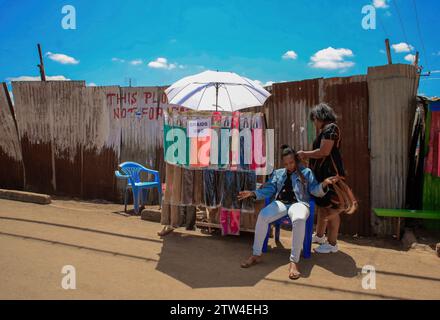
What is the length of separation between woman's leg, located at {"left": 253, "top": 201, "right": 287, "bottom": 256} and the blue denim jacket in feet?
0.74

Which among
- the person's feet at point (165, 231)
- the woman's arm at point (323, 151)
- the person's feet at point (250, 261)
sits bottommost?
the person's feet at point (250, 261)

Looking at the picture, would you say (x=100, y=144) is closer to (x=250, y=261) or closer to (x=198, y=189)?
(x=198, y=189)

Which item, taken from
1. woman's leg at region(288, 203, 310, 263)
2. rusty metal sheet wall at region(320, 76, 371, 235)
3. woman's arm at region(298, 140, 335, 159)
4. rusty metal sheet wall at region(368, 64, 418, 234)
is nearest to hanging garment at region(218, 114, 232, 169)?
woman's arm at region(298, 140, 335, 159)

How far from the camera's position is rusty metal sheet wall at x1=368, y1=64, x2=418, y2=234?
5.40 metres

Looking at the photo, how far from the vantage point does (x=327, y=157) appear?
458 centimetres

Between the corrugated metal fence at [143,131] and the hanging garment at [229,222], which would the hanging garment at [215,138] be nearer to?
the hanging garment at [229,222]

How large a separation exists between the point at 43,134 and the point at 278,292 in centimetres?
741

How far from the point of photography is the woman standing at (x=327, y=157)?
4.47 metres

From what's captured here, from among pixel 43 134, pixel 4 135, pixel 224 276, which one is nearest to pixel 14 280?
pixel 224 276

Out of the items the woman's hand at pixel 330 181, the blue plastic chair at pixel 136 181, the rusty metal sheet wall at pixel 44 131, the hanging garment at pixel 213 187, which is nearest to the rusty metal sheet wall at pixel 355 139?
the woman's hand at pixel 330 181

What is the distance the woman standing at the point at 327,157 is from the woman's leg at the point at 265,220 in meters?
0.54

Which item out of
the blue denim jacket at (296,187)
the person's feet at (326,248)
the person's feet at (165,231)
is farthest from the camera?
the person's feet at (165,231)

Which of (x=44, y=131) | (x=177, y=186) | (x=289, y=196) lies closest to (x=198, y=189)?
(x=177, y=186)
